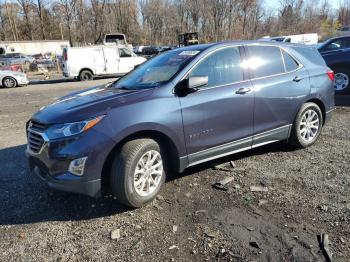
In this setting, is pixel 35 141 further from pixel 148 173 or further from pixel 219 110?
pixel 219 110

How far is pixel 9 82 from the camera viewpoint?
18438 mm

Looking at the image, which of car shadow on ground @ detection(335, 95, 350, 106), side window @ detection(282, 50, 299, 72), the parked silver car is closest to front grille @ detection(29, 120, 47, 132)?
side window @ detection(282, 50, 299, 72)

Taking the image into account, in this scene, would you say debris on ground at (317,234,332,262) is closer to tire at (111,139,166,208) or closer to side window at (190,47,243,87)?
tire at (111,139,166,208)

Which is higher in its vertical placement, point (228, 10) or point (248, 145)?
point (228, 10)

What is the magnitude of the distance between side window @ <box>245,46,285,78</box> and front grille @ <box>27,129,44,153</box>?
2.80 meters

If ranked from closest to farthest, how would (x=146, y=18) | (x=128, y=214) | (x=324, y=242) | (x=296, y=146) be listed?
(x=324, y=242), (x=128, y=214), (x=296, y=146), (x=146, y=18)

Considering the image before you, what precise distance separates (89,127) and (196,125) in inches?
50.2

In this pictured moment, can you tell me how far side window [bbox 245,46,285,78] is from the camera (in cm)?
507

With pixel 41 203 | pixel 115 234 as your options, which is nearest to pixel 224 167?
pixel 115 234

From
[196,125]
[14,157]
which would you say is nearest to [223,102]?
[196,125]

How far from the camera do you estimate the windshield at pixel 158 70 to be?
14.8 ft

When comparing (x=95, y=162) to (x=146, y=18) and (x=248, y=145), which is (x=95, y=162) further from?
(x=146, y=18)

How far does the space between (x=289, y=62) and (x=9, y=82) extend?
16321 mm

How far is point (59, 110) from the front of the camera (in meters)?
4.07
